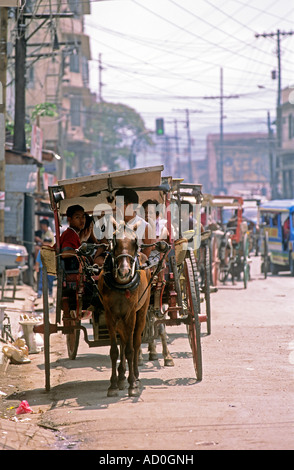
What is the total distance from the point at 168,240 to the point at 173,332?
4.76 m

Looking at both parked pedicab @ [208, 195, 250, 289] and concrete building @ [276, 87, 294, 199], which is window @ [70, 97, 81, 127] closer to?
concrete building @ [276, 87, 294, 199]

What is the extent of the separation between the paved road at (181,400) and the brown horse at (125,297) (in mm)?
308

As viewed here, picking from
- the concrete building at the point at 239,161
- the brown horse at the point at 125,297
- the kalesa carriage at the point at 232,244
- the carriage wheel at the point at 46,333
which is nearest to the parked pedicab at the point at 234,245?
the kalesa carriage at the point at 232,244

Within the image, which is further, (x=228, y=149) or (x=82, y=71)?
(x=228, y=149)

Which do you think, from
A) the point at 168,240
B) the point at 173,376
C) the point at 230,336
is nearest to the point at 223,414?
the point at 173,376

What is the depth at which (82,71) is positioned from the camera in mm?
75375

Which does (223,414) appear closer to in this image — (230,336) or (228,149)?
(230,336)

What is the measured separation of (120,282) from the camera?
8.19 metres

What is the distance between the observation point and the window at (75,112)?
73.2 metres

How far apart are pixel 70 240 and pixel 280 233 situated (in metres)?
20.9

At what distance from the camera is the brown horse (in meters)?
8.16

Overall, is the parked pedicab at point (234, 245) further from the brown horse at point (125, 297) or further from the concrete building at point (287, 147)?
the concrete building at point (287, 147)

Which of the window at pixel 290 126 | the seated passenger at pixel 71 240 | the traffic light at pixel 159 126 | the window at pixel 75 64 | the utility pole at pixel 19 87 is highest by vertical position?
the window at pixel 75 64

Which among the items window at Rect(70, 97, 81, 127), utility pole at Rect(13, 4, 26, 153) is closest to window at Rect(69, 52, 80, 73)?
window at Rect(70, 97, 81, 127)
